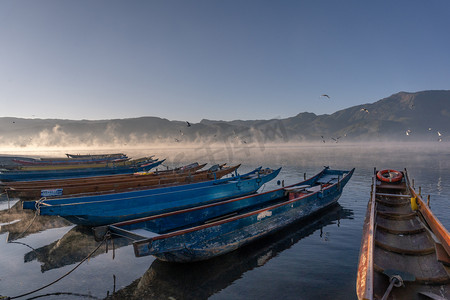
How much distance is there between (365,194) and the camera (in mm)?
20188

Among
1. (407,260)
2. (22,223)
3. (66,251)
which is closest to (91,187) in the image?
(22,223)

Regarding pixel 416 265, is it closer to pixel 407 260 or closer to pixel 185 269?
pixel 407 260

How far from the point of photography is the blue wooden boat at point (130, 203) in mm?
10321

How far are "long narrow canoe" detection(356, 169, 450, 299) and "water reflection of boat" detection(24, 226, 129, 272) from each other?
9.14m

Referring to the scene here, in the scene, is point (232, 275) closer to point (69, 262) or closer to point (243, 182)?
point (69, 262)

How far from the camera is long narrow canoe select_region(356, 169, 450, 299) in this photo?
17.6 feet

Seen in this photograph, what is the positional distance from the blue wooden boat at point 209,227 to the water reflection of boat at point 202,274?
1.36 feet

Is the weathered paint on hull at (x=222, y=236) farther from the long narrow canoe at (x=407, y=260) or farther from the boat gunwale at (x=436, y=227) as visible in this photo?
the boat gunwale at (x=436, y=227)

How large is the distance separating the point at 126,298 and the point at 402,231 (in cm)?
909

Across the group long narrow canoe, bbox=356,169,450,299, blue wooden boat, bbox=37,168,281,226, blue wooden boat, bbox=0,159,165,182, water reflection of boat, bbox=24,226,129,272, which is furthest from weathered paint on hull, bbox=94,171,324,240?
blue wooden boat, bbox=0,159,165,182

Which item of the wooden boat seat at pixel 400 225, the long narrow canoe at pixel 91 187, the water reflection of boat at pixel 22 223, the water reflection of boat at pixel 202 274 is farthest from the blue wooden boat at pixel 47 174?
the wooden boat seat at pixel 400 225

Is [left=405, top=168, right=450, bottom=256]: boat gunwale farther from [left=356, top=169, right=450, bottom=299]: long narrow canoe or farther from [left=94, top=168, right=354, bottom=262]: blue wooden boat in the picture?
[left=94, top=168, right=354, bottom=262]: blue wooden boat

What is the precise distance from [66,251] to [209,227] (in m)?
6.27

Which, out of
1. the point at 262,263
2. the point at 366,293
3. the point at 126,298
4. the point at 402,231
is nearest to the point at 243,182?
the point at 262,263
